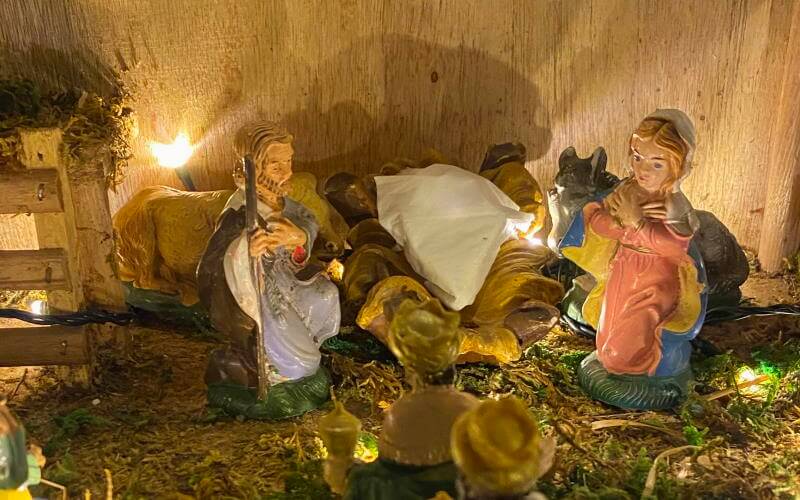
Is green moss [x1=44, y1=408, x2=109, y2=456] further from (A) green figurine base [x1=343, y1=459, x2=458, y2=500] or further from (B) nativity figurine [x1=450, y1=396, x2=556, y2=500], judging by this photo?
(B) nativity figurine [x1=450, y1=396, x2=556, y2=500]

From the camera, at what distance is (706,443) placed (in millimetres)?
2291

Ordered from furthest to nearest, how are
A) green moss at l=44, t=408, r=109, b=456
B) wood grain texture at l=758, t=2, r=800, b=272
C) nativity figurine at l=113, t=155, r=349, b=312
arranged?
wood grain texture at l=758, t=2, r=800, b=272
nativity figurine at l=113, t=155, r=349, b=312
green moss at l=44, t=408, r=109, b=456

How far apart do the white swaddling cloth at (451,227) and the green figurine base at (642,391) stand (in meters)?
0.51

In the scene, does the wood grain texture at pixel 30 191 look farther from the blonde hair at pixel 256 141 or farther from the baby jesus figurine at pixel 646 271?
the baby jesus figurine at pixel 646 271

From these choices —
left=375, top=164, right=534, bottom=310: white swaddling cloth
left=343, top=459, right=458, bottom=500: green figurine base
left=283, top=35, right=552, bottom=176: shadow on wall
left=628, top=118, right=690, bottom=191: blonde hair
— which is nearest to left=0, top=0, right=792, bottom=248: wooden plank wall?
left=283, top=35, right=552, bottom=176: shadow on wall

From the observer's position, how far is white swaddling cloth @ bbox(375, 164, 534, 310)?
264 centimetres

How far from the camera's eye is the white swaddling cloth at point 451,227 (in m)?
2.64

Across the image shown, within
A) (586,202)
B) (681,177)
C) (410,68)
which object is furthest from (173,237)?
(681,177)

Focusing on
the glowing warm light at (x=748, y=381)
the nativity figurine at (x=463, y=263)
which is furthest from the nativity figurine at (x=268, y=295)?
the glowing warm light at (x=748, y=381)

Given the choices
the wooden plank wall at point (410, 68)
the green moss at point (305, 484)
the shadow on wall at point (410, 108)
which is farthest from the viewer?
the shadow on wall at point (410, 108)

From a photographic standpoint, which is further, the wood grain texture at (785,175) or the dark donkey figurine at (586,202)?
the wood grain texture at (785,175)

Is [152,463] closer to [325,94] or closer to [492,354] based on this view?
[492,354]

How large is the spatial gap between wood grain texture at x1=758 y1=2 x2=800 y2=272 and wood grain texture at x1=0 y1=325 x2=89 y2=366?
8.78ft

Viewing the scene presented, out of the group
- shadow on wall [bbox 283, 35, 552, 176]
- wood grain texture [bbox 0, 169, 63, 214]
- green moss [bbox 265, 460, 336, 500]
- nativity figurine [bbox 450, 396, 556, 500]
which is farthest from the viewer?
shadow on wall [bbox 283, 35, 552, 176]
